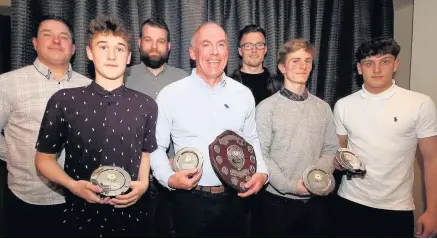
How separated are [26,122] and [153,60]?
34.9 inches

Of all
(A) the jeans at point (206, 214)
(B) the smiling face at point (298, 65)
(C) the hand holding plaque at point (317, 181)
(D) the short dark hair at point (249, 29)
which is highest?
(D) the short dark hair at point (249, 29)

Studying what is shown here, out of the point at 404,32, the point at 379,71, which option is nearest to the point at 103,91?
the point at 379,71

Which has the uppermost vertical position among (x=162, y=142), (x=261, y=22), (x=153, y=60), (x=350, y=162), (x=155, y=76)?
(x=261, y=22)

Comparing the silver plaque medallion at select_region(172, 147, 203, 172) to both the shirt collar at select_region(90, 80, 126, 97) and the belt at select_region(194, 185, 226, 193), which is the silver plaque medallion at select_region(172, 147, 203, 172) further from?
the shirt collar at select_region(90, 80, 126, 97)

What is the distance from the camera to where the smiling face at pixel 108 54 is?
A: 1.55 meters

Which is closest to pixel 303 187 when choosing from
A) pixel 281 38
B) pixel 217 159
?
pixel 217 159

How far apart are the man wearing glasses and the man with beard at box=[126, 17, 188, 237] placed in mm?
489

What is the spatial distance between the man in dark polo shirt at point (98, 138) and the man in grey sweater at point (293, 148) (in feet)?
2.60

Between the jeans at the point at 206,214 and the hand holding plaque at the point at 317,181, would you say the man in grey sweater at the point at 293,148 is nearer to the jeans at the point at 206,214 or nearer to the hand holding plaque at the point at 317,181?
the hand holding plaque at the point at 317,181

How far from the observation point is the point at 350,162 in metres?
1.99

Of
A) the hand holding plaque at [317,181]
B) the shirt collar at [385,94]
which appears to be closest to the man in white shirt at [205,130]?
the hand holding plaque at [317,181]

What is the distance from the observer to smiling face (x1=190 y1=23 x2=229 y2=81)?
1.90m

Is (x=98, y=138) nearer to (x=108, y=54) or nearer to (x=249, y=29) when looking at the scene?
(x=108, y=54)

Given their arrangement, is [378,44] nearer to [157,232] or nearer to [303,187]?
[303,187]
